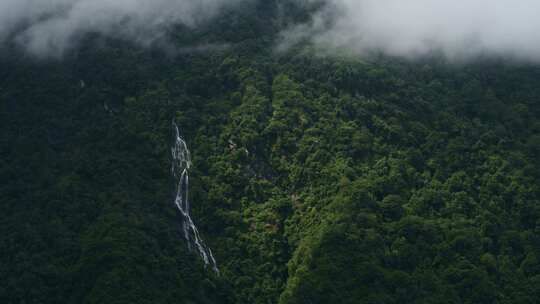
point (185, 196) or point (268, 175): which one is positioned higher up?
point (185, 196)

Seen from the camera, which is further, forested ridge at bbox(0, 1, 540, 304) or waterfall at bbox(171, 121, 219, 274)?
waterfall at bbox(171, 121, 219, 274)

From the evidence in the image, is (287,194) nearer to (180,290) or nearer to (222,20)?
(180,290)

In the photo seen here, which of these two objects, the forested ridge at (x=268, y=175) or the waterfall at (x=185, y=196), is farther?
the waterfall at (x=185, y=196)

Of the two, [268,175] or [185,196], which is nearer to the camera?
[185,196]

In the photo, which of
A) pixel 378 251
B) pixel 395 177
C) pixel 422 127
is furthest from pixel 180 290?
pixel 422 127
